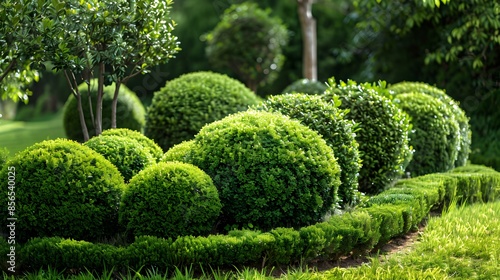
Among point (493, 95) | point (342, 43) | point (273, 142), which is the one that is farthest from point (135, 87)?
point (273, 142)

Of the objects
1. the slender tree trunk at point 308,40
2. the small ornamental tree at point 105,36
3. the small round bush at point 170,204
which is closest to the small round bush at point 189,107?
the small ornamental tree at point 105,36

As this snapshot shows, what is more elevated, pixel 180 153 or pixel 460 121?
pixel 180 153

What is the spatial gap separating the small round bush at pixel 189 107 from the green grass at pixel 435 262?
3.68m

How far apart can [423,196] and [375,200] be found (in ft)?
2.31

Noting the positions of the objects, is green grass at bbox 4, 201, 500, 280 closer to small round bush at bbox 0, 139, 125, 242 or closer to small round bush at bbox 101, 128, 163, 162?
small round bush at bbox 0, 139, 125, 242

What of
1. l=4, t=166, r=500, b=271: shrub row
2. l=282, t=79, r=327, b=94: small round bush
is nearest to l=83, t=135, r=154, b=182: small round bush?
l=4, t=166, r=500, b=271: shrub row

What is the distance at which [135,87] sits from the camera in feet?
76.9

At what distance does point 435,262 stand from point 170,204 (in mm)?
2649

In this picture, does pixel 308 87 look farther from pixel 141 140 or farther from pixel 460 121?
pixel 141 140

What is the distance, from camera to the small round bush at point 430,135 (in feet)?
31.7

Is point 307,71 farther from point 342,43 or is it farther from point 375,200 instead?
point 375,200

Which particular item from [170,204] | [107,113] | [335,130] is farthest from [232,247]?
[107,113]

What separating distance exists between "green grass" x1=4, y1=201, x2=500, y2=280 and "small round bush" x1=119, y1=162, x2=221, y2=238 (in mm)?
448

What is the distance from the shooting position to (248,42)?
18609 millimetres
